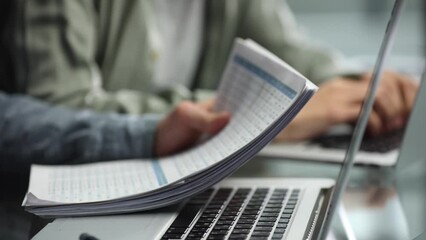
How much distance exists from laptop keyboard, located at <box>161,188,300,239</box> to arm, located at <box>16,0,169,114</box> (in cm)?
35

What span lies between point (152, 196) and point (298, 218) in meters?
0.14

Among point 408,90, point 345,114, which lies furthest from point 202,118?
point 408,90

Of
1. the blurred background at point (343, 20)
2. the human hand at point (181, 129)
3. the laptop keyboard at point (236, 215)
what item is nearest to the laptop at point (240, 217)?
the laptop keyboard at point (236, 215)

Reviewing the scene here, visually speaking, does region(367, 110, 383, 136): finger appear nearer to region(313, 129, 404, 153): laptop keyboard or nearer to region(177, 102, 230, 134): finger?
region(313, 129, 404, 153): laptop keyboard

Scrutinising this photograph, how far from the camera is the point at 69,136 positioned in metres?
0.80

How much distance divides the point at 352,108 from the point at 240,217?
0.40 m

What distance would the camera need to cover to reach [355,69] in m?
1.14

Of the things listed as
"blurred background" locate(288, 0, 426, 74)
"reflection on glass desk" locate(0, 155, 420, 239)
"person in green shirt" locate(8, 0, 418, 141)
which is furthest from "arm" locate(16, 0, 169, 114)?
"blurred background" locate(288, 0, 426, 74)

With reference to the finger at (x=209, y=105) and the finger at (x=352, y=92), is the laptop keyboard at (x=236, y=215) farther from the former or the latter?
the finger at (x=352, y=92)

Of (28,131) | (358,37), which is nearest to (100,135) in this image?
(28,131)

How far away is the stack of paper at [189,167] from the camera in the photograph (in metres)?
0.60

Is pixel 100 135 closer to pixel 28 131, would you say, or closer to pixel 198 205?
pixel 28 131

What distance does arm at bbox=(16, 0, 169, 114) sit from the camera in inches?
37.3

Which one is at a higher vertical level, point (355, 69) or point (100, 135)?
point (355, 69)
